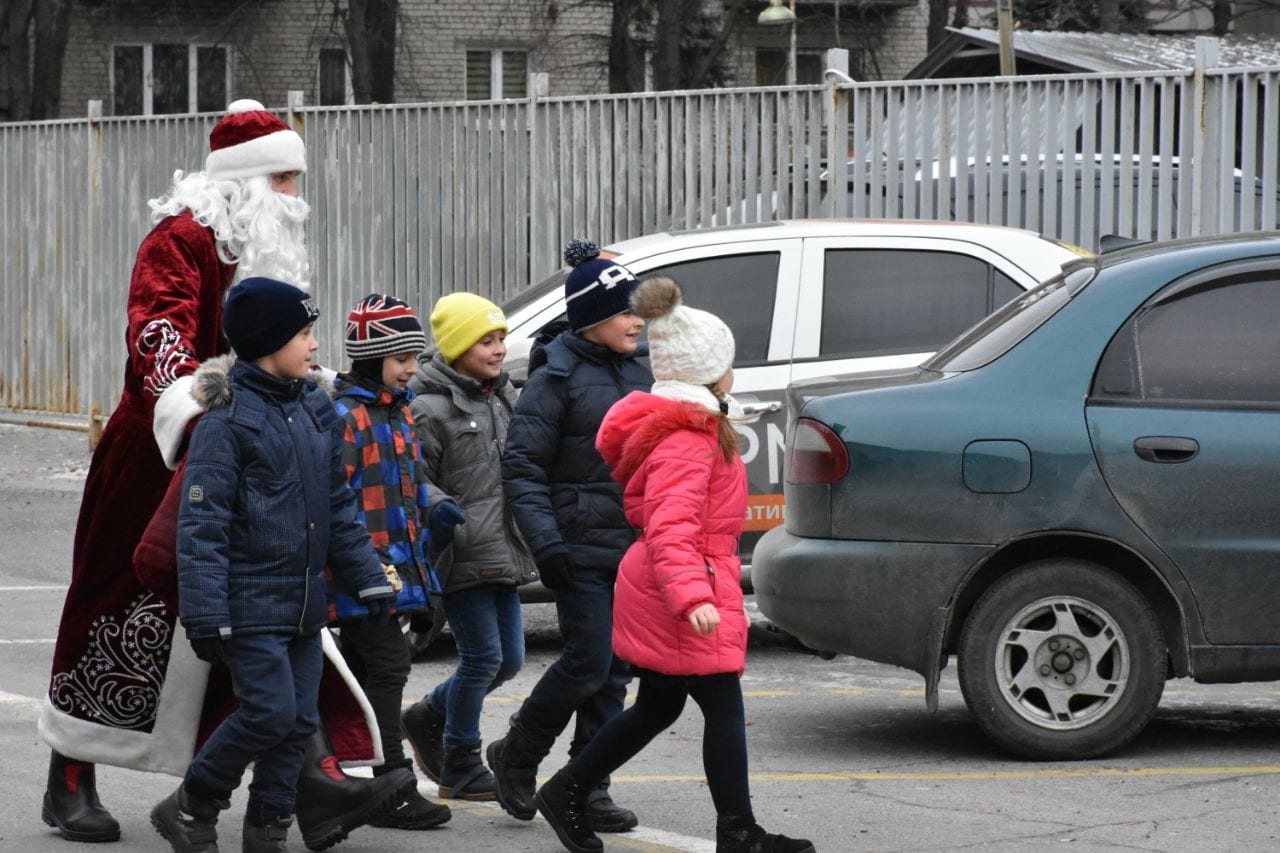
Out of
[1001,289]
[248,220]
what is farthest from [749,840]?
[1001,289]

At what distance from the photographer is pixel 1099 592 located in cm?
686

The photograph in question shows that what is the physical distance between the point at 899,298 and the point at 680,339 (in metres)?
3.81

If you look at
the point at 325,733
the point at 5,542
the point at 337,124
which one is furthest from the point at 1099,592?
the point at 337,124

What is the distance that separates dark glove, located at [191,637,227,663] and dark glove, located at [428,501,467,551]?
0.86 m

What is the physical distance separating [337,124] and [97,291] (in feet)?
10.4

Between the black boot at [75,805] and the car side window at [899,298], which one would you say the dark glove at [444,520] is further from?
the car side window at [899,298]

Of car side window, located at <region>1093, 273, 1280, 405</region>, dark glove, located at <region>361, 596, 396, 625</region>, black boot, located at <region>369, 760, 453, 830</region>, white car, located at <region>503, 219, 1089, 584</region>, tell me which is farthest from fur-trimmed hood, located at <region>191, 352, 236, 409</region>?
white car, located at <region>503, 219, 1089, 584</region>

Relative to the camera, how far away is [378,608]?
18.6 ft

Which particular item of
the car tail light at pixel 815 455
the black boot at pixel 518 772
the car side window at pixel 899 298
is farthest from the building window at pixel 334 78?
the black boot at pixel 518 772

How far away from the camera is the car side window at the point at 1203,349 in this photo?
689cm

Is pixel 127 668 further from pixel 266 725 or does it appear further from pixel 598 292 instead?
pixel 598 292

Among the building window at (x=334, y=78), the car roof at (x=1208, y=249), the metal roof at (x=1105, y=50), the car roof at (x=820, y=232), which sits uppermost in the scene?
the building window at (x=334, y=78)

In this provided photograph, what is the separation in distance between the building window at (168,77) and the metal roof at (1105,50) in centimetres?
1229

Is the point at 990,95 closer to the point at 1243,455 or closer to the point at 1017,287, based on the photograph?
the point at 1017,287
